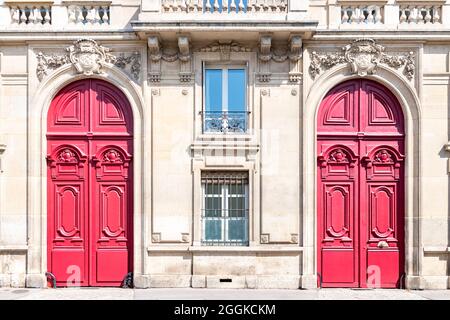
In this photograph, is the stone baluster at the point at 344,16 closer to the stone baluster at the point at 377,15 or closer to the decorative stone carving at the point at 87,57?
the stone baluster at the point at 377,15

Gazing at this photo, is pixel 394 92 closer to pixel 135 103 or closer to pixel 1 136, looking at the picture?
pixel 135 103

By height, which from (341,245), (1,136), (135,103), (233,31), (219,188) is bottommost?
(341,245)

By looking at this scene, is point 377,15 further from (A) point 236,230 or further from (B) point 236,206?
(A) point 236,230

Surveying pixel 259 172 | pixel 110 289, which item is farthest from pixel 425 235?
pixel 110 289

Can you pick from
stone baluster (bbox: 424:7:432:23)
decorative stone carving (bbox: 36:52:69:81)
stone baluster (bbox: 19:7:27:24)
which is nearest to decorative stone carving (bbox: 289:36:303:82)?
stone baluster (bbox: 424:7:432:23)

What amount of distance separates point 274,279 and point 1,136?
21.8ft

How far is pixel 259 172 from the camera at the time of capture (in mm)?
10344

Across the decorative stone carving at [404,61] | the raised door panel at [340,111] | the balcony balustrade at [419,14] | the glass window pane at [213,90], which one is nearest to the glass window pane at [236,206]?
the glass window pane at [213,90]

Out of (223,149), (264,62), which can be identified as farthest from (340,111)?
(223,149)

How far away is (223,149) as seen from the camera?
10312 mm

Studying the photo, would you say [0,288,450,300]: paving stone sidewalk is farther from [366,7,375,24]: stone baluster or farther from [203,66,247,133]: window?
[366,7,375,24]: stone baluster

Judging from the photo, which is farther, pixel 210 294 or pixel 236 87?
pixel 236 87

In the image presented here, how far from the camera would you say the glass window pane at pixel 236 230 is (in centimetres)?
1046

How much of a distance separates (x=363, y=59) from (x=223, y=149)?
3607 millimetres
